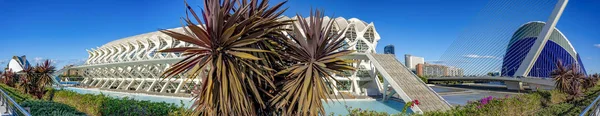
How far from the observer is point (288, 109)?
5.83m

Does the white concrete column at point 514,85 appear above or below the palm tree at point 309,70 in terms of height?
below

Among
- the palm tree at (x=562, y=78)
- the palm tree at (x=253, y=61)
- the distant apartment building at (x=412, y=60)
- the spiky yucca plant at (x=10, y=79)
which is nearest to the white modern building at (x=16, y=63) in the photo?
the spiky yucca plant at (x=10, y=79)

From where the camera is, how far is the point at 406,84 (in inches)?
783

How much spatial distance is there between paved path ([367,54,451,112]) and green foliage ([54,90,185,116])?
1186 centimetres

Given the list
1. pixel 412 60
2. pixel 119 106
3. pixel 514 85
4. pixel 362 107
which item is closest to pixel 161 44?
pixel 362 107

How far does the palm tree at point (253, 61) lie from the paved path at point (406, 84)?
1105 centimetres

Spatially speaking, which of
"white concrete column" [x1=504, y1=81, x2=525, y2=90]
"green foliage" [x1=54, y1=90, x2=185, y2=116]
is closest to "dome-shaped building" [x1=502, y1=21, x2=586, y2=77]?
"white concrete column" [x1=504, y1=81, x2=525, y2=90]

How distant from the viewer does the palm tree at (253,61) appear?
4707 mm

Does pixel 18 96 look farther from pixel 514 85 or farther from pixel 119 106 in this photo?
pixel 514 85

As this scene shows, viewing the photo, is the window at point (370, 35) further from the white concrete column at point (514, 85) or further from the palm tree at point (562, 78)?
the white concrete column at point (514, 85)

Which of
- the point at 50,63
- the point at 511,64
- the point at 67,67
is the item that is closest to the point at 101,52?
the point at 67,67

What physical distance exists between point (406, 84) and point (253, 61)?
16366 millimetres

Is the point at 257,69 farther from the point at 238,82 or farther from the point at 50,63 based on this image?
the point at 50,63

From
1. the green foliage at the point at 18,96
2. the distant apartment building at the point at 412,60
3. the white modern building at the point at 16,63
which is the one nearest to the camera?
the green foliage at the point at 18,96
